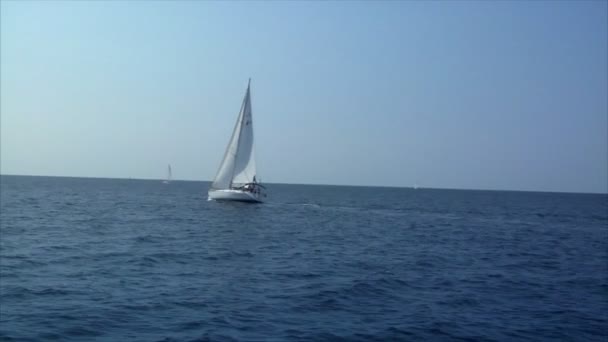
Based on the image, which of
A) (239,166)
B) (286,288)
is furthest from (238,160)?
(286,288)

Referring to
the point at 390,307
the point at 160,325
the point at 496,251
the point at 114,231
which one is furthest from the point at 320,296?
the point at 114,231

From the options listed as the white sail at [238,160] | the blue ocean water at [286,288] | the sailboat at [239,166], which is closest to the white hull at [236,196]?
the sailboat at [239,166]

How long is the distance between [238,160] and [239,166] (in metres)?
0.73

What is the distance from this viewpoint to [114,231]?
35.1m

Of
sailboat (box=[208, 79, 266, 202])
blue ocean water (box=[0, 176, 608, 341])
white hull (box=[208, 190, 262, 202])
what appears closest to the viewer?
blue ocean water (box=[0, 176, 608, 341])

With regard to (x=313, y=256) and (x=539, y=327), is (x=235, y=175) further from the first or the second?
(x=539, y=327)

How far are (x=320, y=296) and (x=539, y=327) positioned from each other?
20.4 ft

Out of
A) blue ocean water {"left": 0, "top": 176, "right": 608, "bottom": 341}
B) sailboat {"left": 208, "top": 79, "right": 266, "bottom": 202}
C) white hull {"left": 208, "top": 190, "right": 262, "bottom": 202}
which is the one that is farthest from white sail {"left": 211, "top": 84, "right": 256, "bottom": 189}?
blue ocean water {"left": 0, "top": 176, "right": 608, "bottom": 341}

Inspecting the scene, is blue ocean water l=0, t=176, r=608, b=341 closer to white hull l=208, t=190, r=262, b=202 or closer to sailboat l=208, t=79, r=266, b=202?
white hull l=208, t=190, r=262, b=202

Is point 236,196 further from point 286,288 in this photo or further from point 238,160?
point 286,288

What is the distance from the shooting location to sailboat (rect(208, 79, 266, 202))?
6278 centimetres

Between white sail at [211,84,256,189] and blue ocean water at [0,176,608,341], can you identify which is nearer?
blue ocean water at [0,176,608,341]

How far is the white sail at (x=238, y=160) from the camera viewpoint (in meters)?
63.0

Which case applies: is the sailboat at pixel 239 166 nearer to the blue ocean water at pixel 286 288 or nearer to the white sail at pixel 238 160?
the white sail at pixel 238 160
